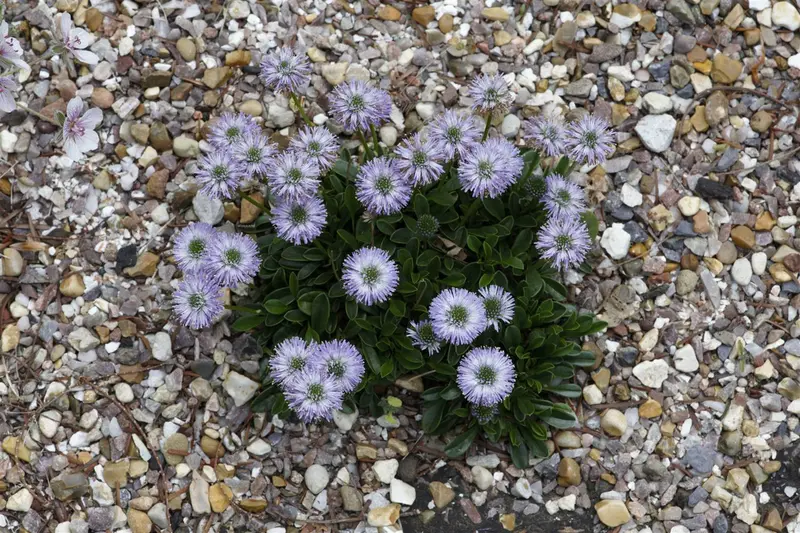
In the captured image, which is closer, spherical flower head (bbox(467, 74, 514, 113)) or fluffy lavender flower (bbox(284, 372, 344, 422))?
fluffy lavender flower (bbox(284, 372, 344, 422))

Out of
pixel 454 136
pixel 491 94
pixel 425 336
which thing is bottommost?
pixel 425 336

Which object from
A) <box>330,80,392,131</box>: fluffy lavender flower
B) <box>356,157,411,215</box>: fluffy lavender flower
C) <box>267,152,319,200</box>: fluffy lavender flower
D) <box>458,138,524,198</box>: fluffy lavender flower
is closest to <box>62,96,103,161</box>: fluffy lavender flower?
<box>267,152,319,200</box>: fluffy lavender flower

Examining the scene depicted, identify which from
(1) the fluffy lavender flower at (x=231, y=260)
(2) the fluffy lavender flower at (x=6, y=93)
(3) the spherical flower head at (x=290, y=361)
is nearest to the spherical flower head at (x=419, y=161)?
(1) the fluffy lavender flower at (x=231, y=260)

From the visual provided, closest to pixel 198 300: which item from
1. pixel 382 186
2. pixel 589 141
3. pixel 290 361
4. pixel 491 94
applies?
pixel 290 361

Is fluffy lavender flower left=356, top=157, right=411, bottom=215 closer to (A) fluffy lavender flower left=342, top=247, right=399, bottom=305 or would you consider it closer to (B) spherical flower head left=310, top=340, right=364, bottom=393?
(A) fluffy lavender flower left=342, top=247, right=399, bottom=305

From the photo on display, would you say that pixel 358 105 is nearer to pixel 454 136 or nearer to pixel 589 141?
pixel 454 136
